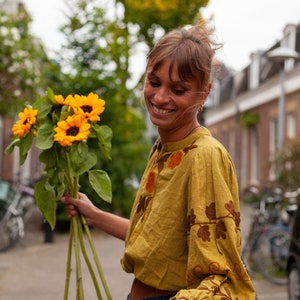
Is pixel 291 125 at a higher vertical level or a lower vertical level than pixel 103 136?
lower

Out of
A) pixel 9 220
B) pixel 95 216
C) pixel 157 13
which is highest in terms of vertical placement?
pixel 157 13

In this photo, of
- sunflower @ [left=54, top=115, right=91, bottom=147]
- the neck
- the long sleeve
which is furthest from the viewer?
sunflower @ [left=54, top=115, right=91, bottom=147]

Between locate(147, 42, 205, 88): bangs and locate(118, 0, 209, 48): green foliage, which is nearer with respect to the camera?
locate(147, 42, 205, 88): bangs

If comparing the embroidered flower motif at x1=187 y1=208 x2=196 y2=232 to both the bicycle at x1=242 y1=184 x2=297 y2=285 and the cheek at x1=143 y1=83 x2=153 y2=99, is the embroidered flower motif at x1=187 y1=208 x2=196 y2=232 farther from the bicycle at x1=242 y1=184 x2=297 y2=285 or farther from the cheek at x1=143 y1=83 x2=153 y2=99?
the bicycle at x1=242 y1=184 x2=297 y2=285

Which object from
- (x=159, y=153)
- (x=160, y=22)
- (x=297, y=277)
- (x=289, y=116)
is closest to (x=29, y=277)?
(x=297, y=277)

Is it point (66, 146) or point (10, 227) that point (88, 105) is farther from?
point (10, 227)

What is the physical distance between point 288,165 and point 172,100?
1060 centimetres

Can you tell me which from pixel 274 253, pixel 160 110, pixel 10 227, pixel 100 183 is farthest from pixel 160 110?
pixel 10 227

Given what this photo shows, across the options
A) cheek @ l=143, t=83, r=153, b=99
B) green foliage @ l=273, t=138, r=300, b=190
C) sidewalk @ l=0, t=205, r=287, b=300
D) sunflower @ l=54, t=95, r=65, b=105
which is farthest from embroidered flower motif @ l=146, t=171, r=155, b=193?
green foliage @ l=273, t=138, r=300, b=190

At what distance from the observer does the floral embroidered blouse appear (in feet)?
5.20

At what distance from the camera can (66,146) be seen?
2080 millimetres

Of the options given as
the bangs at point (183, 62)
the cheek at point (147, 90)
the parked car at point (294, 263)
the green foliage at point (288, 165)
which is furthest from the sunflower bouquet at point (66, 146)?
the green foliage at point (288, 165)

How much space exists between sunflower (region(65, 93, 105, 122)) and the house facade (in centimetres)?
1725

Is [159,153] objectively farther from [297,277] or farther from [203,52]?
[297,277]
